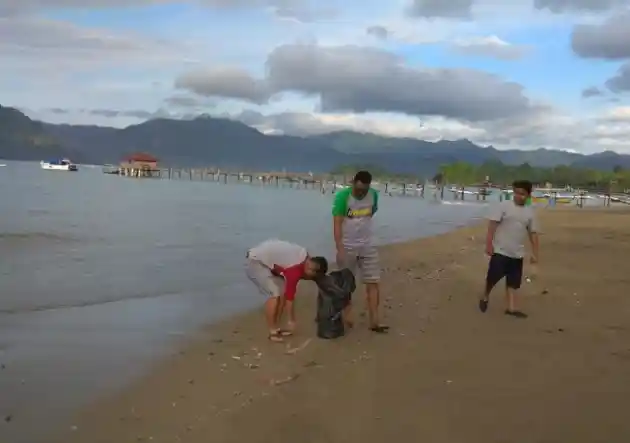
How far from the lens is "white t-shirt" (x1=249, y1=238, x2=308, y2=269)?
21.9ft

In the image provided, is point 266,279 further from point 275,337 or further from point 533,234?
point 533,234

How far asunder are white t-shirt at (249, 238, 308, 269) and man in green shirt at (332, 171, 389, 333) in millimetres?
471

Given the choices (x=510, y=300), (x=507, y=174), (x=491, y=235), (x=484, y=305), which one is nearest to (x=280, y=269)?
(x=491, y=235)

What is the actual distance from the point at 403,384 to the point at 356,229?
215 centimetres

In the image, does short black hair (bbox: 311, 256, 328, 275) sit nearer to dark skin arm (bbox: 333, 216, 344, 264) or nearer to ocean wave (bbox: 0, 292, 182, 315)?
dark skin arm (bbox: 333, 216, 344, 264)

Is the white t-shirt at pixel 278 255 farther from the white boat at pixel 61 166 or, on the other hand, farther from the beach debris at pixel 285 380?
the white boat at pixel 61 166

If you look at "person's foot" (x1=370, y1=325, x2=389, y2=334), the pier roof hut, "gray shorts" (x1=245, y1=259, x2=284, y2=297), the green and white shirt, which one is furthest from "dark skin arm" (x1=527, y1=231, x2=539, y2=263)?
the pier roof hut

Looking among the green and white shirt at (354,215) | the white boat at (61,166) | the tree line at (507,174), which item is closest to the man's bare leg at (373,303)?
the green and white shirt at (354,215)

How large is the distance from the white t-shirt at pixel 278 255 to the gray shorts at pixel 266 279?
2.5 inches

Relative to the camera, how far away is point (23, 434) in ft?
15.0

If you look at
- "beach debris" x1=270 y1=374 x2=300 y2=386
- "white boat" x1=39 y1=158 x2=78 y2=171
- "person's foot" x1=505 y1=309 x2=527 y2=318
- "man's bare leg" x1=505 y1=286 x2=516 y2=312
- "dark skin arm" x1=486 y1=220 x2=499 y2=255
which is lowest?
"white boat" x1=39 y1=158 x2=78 y2=171

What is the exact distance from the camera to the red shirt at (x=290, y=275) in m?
6.61

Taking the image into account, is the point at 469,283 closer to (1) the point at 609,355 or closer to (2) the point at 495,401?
(1) the point at 609,355

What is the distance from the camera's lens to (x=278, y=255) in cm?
670
